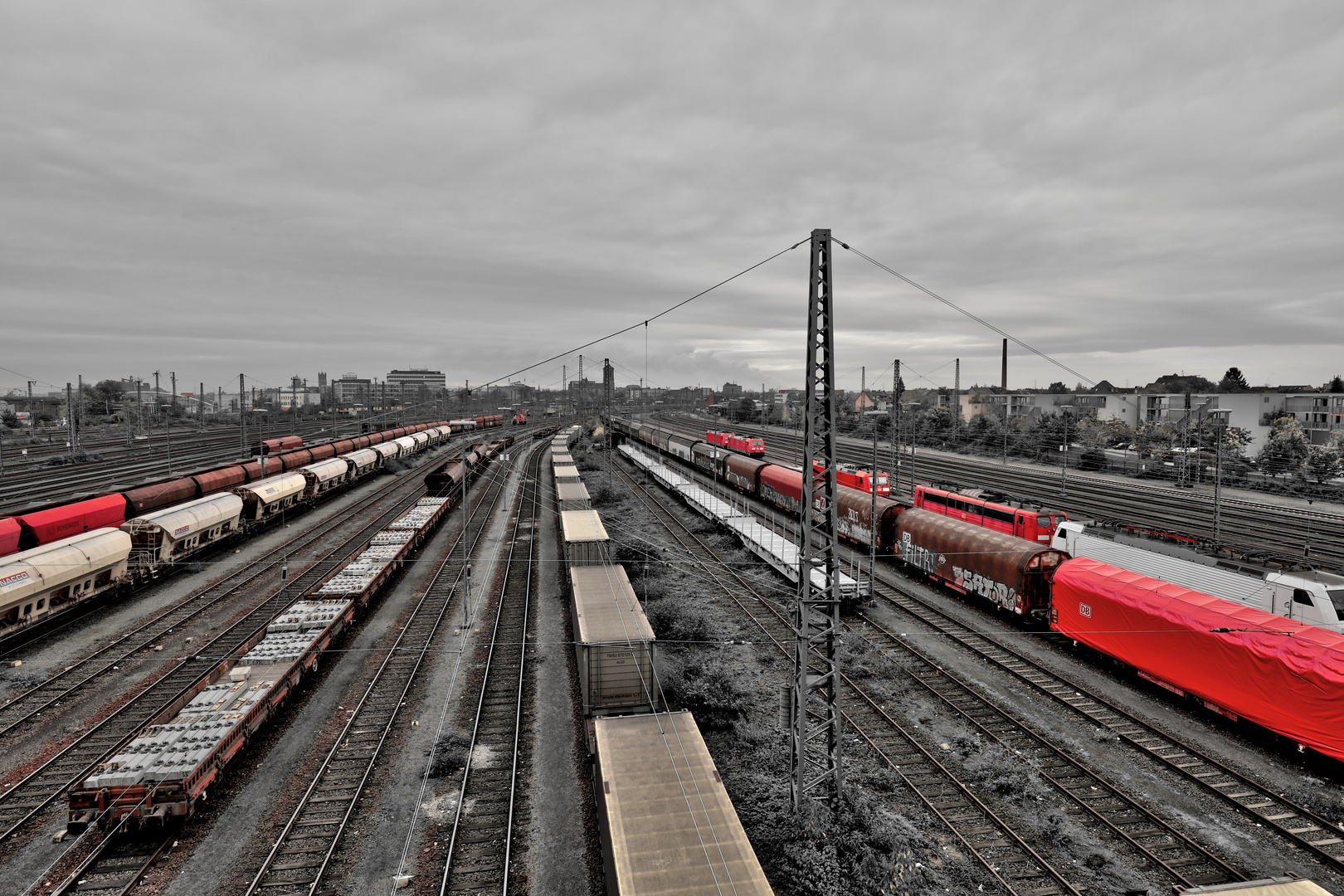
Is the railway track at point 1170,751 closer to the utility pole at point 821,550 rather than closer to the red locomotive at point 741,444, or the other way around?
the utility pole at point 821,550

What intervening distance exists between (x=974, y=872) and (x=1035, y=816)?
9.82 ft

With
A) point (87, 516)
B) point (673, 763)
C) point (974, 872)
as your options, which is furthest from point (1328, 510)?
point (87, 516)

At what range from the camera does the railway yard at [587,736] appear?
12930mm

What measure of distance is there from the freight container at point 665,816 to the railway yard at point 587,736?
6 centimetres

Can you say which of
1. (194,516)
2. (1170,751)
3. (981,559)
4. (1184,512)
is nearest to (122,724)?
(194,516)

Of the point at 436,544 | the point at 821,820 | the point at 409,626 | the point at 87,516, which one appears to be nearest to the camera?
the point at 821,820

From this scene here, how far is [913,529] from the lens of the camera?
3275 cm

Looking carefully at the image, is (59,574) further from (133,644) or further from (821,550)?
(821,550)

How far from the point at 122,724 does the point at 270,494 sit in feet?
87.0

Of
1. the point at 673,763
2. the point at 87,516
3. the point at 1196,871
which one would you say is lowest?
the point at 1196,871

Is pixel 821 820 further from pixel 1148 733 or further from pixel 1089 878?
pixel 1148 733

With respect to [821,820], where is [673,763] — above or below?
above

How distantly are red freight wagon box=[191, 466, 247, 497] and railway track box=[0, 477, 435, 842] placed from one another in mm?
15527

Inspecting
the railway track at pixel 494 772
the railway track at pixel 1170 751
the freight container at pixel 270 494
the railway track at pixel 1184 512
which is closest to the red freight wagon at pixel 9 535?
the freight container at pixel 270 494
